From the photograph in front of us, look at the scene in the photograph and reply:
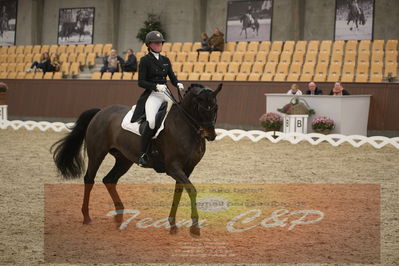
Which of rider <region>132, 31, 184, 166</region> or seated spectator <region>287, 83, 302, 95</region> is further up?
seated spectator <region>287, 83, 302, 95</region>

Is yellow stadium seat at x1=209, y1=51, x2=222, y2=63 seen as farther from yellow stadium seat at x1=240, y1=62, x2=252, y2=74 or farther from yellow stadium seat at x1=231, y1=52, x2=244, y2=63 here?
yellow stadium seat at x1=240, y1=62, x2=252, y2=74

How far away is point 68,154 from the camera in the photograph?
6422 millimetres

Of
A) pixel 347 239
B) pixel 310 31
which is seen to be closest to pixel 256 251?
pixel 347 239

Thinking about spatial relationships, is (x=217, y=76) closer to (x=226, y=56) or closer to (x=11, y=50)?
(x=226, y=56)

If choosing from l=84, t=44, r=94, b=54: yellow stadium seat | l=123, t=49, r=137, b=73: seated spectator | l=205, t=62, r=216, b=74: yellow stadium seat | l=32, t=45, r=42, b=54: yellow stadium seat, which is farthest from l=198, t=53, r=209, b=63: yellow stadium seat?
l=32, t=45, r=42, b=54: yellow stadium seat

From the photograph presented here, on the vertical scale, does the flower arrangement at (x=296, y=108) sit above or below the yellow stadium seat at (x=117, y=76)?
below

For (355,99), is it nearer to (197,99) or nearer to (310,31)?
(310,31)

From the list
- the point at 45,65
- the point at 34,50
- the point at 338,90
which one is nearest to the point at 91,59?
the point at 45,65

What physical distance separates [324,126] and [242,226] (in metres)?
8.53

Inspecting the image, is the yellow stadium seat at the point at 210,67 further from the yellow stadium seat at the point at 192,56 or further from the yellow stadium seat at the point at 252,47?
the yellow stadium seat at the point at 252,47

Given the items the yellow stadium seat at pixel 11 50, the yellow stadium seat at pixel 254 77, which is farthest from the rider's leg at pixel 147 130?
the yellow stadium seat at pixel 11 50

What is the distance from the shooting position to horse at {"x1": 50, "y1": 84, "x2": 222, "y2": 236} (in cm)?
514

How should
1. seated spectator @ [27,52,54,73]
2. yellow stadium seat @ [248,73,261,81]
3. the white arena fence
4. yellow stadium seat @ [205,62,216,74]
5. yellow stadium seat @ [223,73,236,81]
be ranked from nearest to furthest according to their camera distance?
1. the white arena fence
2. yellow stadium seat @ [248,73,261,81]
3. yellow stadium seat @ [223,73,236,81]
4. yellow stadium seat @ [205,62,216,74]
5. seated spectator @ [27,52,54,73]

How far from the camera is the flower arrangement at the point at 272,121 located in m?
14.2
